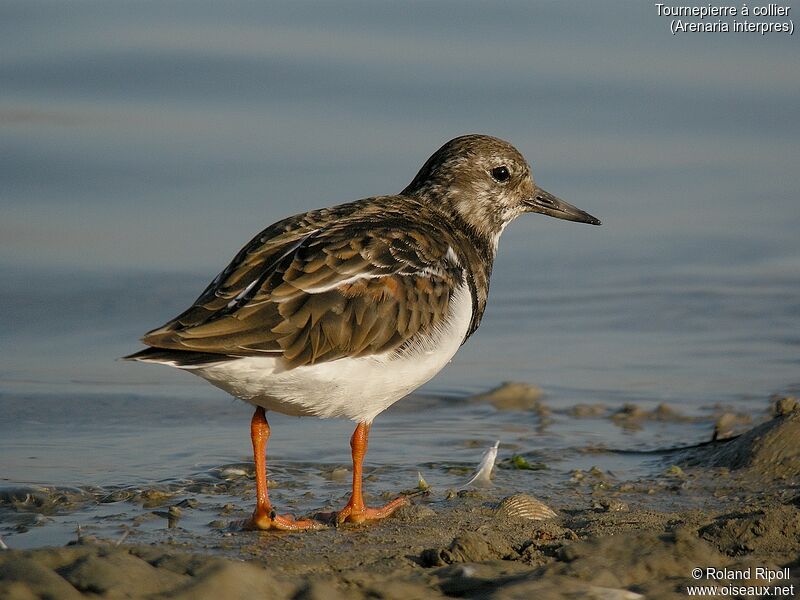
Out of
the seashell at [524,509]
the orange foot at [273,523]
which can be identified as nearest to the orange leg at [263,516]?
the orange foot at [273,523]

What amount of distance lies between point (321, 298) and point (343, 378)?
0.31m

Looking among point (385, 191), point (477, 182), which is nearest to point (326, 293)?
point (477, 182)

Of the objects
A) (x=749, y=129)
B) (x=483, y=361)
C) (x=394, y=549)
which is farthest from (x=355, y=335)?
(x=749, y=129)

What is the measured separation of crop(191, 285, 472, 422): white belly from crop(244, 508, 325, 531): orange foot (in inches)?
16.2

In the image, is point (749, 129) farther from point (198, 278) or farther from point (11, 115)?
point (11, 115)

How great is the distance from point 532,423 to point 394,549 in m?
2.32

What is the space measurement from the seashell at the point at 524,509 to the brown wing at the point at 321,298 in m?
0.72

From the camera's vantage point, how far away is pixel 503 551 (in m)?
3.76

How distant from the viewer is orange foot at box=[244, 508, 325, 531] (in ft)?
14.5

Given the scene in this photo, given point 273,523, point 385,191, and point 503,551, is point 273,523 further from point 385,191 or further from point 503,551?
point 385,191

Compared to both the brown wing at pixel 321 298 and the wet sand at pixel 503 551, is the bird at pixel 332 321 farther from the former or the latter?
the wet sand at pixel 503 551

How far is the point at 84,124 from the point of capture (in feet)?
31.7

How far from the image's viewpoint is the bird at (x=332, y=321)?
14.2 ft

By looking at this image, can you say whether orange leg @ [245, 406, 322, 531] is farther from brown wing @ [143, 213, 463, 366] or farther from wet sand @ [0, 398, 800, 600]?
brown wing @ [143, 213, 463, 366]
